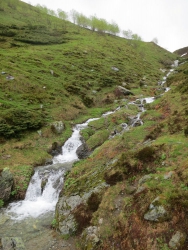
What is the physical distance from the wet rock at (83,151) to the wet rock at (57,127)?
698cm

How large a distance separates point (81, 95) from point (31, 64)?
21239mm

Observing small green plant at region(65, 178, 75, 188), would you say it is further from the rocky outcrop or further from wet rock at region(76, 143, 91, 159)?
wet rock at region(76, 143, 91, 159)

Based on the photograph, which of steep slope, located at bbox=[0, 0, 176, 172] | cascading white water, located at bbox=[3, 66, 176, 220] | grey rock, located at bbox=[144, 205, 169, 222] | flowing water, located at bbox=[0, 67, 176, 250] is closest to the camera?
grey rock, located at bbox=[144, 205, 169, 222]

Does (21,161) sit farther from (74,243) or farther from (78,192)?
(74,243)

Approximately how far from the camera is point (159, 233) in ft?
35.4

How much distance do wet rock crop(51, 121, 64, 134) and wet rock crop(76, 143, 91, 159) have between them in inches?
275

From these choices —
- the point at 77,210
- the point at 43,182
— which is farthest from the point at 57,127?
the point at 77,210

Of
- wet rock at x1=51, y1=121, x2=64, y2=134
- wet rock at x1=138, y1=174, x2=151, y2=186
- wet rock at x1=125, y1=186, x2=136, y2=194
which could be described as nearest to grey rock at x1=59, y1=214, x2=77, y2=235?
wet rock at x1=125, y1=186, x2=136, y2=194

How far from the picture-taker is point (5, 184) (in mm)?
21844

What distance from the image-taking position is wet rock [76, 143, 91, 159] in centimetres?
3024

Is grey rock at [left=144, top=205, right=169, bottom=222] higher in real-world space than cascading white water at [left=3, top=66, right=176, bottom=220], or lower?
higher

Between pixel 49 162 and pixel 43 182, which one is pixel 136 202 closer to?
pixel 43 182

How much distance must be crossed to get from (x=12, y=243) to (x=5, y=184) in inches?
332

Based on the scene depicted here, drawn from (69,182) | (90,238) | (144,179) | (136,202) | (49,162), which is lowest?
(90,238)
